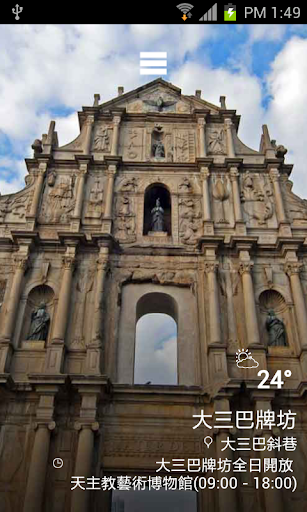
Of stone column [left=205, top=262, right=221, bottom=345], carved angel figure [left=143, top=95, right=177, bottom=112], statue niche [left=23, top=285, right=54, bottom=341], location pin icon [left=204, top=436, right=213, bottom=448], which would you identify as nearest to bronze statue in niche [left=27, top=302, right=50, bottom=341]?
statue niche [left=23, top=285, right=54, bottom=341]

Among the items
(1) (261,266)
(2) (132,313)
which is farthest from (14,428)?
(1) (261,266)

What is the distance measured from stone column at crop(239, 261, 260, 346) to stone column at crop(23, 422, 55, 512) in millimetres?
4651

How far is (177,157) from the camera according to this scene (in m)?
15.3

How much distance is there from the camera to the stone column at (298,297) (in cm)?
1123

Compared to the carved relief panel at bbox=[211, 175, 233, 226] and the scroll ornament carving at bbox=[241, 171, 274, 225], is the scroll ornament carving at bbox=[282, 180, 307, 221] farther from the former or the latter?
the carved relief panel at bbox=[211, 175, 233, 226]

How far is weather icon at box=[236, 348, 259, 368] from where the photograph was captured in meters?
10.9

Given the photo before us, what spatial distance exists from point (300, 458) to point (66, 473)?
15.0ft

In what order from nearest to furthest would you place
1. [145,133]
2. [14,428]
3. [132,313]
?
[14,428]
[132,313]
[145,133]

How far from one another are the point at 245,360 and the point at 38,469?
15.6 ft

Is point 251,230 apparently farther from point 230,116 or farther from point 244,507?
point 244,507

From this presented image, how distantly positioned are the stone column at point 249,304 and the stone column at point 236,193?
167 centimetres

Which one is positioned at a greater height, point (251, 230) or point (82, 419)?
point (251, 230)

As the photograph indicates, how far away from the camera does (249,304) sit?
11.7 meters
